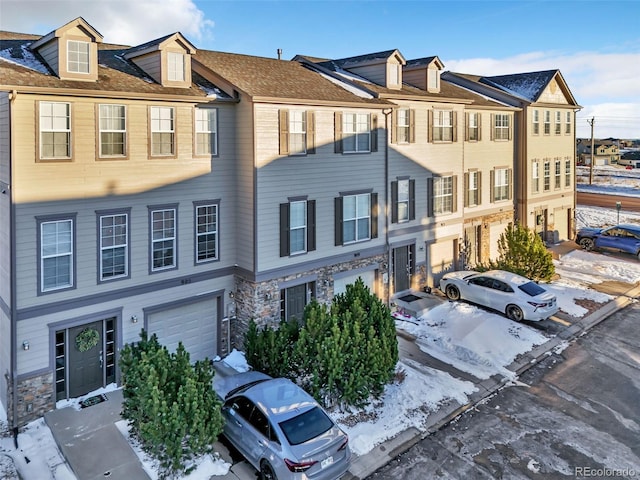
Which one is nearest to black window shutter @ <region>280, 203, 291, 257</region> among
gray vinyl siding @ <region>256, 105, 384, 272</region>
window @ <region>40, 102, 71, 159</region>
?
gray vinyl siding @ <region>256, 105, 384, 272</region>

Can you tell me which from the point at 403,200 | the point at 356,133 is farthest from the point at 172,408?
the point at 403,200

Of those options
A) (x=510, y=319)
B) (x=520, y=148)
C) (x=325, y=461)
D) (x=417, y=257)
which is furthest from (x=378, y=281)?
(x=520, y=148)

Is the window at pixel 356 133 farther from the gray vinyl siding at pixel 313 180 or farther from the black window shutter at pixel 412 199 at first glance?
the black window shutter at pixel 412 199

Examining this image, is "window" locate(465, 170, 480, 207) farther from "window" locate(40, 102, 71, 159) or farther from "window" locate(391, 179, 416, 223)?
"window" locate(40, 102, 71, 159)

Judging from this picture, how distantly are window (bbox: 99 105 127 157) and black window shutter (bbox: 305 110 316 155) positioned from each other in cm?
600

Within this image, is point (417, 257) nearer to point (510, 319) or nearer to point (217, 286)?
point (510, 319)

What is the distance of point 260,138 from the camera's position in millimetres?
16359

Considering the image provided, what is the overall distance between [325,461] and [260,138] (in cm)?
984

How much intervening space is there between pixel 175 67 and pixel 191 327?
8.08 m

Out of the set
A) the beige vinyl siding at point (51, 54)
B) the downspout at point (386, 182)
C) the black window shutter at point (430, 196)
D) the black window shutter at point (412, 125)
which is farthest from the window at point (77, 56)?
the black window shutter at point (430, 196)

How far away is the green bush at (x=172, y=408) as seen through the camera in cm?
1059

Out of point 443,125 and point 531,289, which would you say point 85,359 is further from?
point 443,125

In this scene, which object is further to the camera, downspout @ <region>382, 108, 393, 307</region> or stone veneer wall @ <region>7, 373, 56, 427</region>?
downspout @ <region>382, 108, 393, 307</region>

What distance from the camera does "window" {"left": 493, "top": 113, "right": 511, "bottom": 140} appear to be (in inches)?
1131
